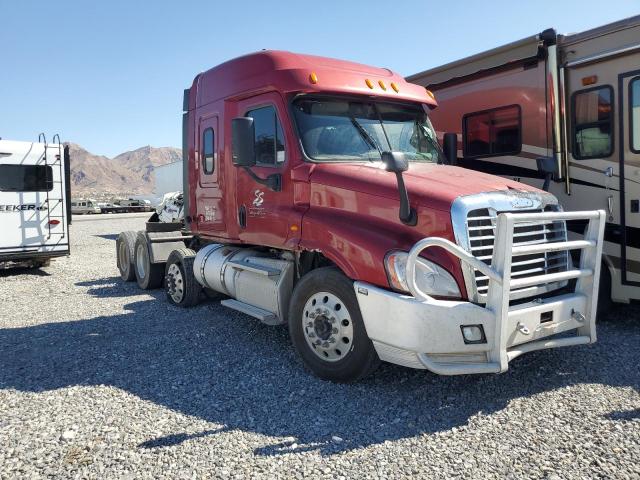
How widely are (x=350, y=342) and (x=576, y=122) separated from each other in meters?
4.00

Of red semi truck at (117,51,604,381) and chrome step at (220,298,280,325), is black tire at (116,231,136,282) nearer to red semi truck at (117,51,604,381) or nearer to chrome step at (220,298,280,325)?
red semi truck at (117,51,604,381)

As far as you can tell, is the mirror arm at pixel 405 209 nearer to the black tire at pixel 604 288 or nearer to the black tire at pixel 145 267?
the black tire at pixel 604 288

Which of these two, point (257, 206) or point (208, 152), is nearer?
point (257, 206)

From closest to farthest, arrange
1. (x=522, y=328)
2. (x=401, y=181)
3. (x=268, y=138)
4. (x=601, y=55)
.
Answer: (x=522, y=328) → (x=401, y=181) → (x=268, y=138) → (x=601, y=55)

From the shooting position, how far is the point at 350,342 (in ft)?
14.3

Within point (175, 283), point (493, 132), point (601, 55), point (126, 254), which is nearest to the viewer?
point (601, 55)

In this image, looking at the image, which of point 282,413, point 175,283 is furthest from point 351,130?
point 175,283

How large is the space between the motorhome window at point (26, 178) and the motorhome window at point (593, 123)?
9.75 meters

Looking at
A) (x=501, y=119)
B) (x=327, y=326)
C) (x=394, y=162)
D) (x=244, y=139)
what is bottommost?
(x=327, y=326)

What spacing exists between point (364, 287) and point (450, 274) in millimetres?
648

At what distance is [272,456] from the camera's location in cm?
336

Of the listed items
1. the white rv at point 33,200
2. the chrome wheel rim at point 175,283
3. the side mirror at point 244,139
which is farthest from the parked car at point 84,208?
the side mirror at point 244,139

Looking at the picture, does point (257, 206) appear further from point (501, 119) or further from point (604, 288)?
point (604, 288)

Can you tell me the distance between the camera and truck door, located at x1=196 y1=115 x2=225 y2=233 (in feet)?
21.0
